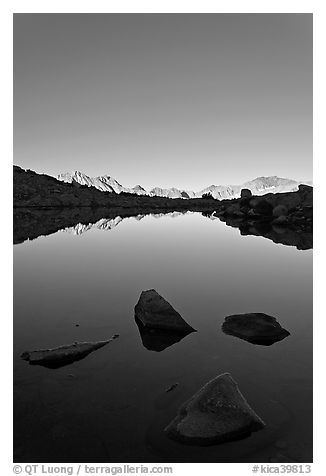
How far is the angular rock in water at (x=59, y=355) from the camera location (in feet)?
24.7

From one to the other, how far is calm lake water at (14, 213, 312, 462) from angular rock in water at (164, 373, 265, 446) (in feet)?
0.52

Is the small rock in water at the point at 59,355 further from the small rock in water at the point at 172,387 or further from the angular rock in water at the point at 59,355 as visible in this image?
the small rock in water at the point at 172,387

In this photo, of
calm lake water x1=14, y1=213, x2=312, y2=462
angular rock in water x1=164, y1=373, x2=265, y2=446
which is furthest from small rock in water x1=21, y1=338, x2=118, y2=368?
angular rock in water x1=164, y1=373, x2=265, y2=446

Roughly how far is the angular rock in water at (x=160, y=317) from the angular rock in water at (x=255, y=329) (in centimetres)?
118

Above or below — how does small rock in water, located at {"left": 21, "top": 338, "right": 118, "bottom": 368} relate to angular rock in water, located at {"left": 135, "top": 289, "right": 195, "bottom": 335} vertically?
below

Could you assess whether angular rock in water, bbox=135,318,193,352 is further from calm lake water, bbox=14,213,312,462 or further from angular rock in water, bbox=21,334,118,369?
angular rock in water, bbox=21,334,118,369

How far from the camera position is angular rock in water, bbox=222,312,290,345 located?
Answer: 9.09 meters

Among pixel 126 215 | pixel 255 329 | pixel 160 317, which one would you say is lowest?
pixel 255 329

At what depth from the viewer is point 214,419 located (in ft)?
17.0

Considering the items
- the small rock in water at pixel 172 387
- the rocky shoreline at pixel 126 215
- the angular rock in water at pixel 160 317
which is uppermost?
the rocky shoreline at pixel 126 215

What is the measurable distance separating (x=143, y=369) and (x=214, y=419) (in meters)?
2.46

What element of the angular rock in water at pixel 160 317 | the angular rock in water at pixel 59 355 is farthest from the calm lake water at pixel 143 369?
the angular rock in water at pixel 160 317

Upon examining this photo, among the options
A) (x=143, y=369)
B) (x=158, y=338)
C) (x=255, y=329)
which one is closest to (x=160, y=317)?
(x=158, y=338)

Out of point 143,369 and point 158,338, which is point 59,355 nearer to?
point 143,369
